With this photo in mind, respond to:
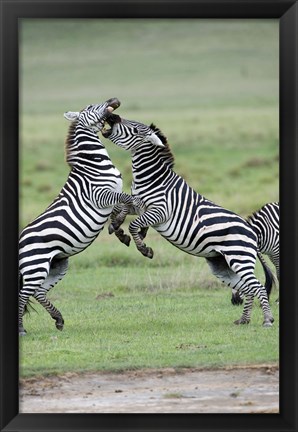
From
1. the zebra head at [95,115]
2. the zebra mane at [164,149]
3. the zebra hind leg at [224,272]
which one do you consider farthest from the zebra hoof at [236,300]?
the zebra head at [95,115]

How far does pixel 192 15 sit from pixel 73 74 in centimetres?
2876

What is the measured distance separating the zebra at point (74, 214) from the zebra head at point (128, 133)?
18 centimetres

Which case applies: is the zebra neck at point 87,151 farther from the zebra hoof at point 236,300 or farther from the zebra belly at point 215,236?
the zebra hoof at point 236,300

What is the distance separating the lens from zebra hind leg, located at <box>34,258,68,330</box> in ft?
32.5

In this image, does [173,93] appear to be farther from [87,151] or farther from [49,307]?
[49,307]

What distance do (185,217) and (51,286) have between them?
5.13 ft

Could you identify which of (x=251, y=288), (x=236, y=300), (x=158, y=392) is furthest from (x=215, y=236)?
(x=158, y=392)

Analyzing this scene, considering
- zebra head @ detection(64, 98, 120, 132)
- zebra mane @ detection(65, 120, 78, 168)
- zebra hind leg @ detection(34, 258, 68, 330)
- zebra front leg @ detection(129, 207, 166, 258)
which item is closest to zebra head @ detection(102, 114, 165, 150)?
zebra head @ detection(64, 98, 120, 132)

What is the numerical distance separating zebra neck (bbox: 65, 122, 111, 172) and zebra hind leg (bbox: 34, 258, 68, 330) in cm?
102

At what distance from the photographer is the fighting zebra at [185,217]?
394 inches

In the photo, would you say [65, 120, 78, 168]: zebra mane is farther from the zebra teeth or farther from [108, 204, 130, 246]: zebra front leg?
[108, 204, 130, 246]: zebra front leg

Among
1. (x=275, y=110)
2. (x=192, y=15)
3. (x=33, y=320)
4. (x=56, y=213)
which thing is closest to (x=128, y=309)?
(x=33, y=320)

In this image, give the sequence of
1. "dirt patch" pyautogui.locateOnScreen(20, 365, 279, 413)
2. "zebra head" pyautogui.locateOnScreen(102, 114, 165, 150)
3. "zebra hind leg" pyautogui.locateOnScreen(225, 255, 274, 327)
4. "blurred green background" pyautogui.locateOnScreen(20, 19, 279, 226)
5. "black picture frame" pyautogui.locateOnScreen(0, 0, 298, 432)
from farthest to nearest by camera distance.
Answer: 1. "blurred green background" pyautogui.locateOnScreen(20, 19, 279, 226)
2. "zebra head" pyautogui.locateOnScreen(102, 114, 165, 150)
3. "zebra hind leg" pyautogui.locateOnScreen(225, 255, 274, 327)
4. "dirt patch" pyautogui.locateOnScreen(20, 365, 279, 413)
5. "black picture frame" pyautogui.locateOnScreen(0, 0, 298, 432)
